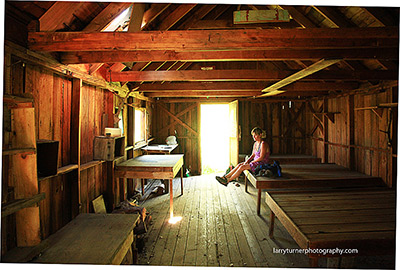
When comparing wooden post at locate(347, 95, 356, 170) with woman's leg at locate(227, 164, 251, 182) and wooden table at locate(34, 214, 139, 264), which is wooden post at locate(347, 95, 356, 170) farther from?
wooden table at locate(34, 214, 139, 264)

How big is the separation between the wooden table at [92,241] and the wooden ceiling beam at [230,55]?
2.05 m

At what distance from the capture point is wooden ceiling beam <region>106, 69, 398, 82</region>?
3.96m

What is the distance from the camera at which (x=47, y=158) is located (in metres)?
2.44

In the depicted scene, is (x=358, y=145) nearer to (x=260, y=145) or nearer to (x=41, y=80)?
(x=260, y=145)

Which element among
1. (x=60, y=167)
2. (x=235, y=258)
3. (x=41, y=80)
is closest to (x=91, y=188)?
(x=60, y=167)

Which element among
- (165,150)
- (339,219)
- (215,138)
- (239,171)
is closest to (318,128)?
(239,171)

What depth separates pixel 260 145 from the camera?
201 inches

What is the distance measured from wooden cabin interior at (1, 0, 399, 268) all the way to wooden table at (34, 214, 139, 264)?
2cm

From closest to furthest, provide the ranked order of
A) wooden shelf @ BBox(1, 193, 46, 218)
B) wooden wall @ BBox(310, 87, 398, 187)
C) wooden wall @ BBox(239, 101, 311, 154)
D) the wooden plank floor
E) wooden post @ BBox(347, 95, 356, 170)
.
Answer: wooden shelf @ BBox(1, 193, 46, 218), the wooden plank floor, wooden wall @ BBox(310, 87, 398, 187), wooden post @ BBox(347, 95, 356, 170), wooden wall @ BBox(239, 101, 311, 154)

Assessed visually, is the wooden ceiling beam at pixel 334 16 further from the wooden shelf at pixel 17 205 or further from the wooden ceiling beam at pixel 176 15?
the wooden shelf at pixel 17 205

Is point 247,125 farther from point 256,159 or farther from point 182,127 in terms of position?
point 256,159

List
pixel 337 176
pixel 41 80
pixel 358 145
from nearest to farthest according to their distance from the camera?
pixel 41 80 → pixel 337 176 → pixel 358 145

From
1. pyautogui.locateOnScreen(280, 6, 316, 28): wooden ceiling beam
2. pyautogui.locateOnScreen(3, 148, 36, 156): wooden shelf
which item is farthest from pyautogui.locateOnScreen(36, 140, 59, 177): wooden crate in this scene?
pyautogui.locateOnScreen(280, 6, 316, 28): wooden ceiling beam

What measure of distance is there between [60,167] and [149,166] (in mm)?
1682
